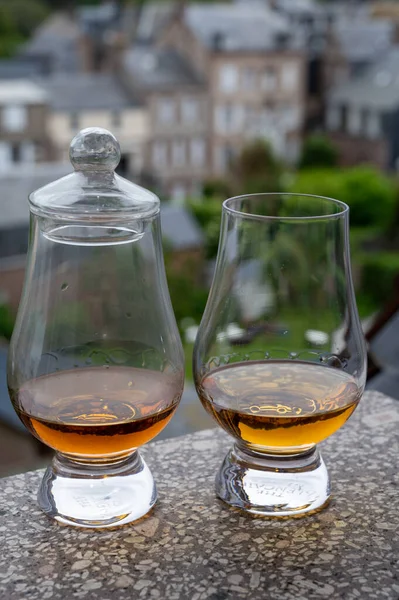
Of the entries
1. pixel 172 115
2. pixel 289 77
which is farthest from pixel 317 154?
pixel 172 115

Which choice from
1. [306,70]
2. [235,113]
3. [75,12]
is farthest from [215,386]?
[75,12]

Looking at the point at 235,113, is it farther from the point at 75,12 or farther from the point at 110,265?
the point at 110,265

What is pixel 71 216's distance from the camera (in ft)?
1.61

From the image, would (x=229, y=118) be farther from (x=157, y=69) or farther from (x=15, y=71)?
(x=15, y=71)

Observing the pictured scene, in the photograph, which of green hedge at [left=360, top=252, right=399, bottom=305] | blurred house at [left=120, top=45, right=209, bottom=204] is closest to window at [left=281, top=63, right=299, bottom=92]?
blurred house at [left=120, top=45, right=209, bottom=204]

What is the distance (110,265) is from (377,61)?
16.4m

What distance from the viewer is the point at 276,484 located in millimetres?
534

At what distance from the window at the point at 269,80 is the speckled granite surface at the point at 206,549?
15.6 meters

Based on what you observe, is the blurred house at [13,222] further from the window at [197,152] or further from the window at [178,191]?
the window at [197,152]

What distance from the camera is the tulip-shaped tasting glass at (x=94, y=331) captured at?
1.62ft

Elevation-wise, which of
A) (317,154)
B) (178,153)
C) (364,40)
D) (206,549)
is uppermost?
(206,549)

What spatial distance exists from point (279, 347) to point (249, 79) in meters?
15.5

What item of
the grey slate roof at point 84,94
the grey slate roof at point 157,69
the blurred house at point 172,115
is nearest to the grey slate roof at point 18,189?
the grey slate roof at point 84,94

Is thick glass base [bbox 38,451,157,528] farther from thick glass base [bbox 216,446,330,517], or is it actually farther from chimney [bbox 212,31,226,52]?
chimney [bbox 212,31,226,52]
